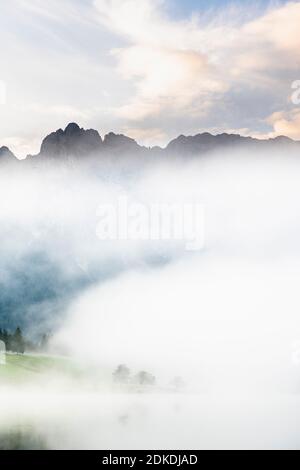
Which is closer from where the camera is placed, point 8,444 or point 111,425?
point 8,444

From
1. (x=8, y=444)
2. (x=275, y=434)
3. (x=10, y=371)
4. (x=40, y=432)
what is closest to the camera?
(x=8, y=444)

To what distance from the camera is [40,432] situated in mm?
67562
